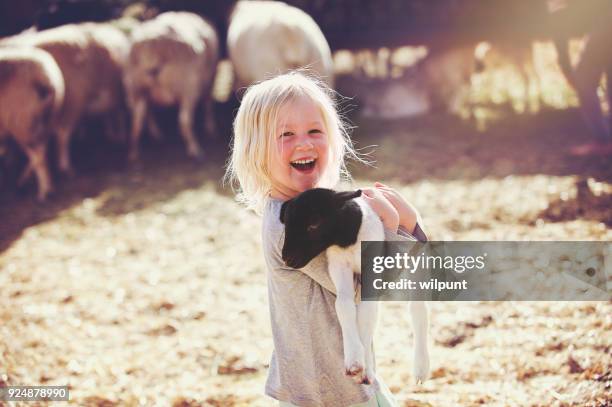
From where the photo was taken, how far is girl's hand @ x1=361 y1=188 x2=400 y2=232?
5.80 ft

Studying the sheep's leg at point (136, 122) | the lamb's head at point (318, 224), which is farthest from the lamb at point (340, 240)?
the sheep's leg at point (136, 122)

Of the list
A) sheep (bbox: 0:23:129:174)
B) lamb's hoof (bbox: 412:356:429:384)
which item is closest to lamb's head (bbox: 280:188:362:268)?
lamb's hoof (bbox: 412:356:429:384)

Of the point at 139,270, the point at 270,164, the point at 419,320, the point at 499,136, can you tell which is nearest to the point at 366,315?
the point at 419,320

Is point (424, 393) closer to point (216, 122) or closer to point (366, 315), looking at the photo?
point (366, 315)

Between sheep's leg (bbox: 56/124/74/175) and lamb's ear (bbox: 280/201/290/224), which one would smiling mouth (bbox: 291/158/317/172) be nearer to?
lamb's ear (bbox: 280/201/290/224)

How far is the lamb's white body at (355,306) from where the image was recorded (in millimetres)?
1582

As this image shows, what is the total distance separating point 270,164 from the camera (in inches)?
76.2

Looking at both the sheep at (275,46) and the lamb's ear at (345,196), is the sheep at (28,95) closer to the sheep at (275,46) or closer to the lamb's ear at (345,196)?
the sheep at (275,46)

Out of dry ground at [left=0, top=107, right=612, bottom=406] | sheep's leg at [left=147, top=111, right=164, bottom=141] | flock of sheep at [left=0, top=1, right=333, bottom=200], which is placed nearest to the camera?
dry ground at [left=0, top=107, right=612, bottom=406]

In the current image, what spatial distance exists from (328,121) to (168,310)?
93.6 inches

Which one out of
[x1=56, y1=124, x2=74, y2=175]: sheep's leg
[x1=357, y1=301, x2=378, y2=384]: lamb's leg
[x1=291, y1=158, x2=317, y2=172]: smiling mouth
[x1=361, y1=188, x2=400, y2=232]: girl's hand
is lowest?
[x1=357, y1=301, x2=378, y2=384]: lamb's leg

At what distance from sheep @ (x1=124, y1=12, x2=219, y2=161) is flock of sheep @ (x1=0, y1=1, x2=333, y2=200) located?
0.01 m

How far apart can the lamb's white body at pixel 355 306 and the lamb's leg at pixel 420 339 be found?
0.22 metres

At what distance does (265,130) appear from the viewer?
1920mm
